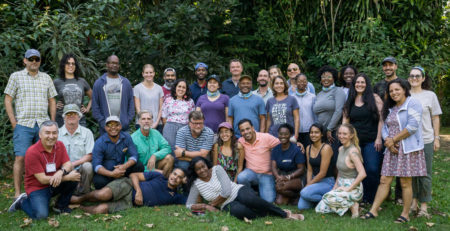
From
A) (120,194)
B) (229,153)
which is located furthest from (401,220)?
(120,194)

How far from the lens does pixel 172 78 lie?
713cm

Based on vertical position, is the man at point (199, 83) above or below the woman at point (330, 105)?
above

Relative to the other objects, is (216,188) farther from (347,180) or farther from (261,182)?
(347,180)

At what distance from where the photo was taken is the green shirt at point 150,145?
605 cm

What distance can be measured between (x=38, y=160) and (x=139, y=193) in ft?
4.60

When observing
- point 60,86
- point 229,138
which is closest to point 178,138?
point 229,138

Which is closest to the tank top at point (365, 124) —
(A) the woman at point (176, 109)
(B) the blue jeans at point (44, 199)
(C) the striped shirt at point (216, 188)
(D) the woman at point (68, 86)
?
(C) the striped shirt at point (216, 188)

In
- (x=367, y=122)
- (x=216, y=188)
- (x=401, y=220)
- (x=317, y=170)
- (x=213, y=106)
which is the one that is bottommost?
(x=401, y=220)

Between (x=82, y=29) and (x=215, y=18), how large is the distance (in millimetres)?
3138

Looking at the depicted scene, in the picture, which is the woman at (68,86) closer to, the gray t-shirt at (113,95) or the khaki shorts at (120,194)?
the gray t-shirt at (113,95)

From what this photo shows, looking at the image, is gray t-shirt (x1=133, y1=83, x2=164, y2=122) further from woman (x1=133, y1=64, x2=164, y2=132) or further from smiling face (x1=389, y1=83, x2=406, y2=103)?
smiling face (x1=389, y1=83, x2=406, y2=103)

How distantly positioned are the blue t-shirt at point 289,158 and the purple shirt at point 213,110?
1.21 meters

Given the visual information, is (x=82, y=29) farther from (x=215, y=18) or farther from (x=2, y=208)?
(x=2, y=208)

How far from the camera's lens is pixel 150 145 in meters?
6.11
